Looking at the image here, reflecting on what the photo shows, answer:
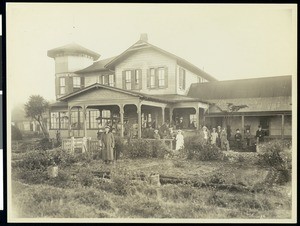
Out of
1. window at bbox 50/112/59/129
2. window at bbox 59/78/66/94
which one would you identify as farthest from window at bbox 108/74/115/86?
window at bbox 50/112/59/129

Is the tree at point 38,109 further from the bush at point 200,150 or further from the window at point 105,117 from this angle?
the bush at point 200,150

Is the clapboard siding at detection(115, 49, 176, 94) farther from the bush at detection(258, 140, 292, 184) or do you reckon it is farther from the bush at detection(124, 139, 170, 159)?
the bush at detection(258, 140, 292, 184)

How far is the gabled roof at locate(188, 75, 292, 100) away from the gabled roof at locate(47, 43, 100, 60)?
1.96m

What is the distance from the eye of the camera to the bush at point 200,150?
643cm

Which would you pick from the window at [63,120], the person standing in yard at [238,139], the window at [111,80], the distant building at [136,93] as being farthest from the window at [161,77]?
the window at [63,120]

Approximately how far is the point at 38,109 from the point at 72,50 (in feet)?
4.14

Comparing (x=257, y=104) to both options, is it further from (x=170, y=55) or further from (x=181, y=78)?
(x=170, y=55)

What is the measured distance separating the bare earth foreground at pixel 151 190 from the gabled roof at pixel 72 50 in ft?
6.25

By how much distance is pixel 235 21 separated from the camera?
20.7 ft

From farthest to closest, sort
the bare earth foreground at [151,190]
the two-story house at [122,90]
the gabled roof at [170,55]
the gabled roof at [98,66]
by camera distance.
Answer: the gabled roof at [98,66], the two-story house at [122,90], the gabled roof at [170,55], the bare earth foreground at [151,190]

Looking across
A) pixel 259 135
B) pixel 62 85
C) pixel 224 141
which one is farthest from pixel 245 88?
pixel 62 85

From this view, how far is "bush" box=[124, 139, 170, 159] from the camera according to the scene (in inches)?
258

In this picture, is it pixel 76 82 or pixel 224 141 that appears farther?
pixel 76 82

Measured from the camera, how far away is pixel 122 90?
667 centimetres
